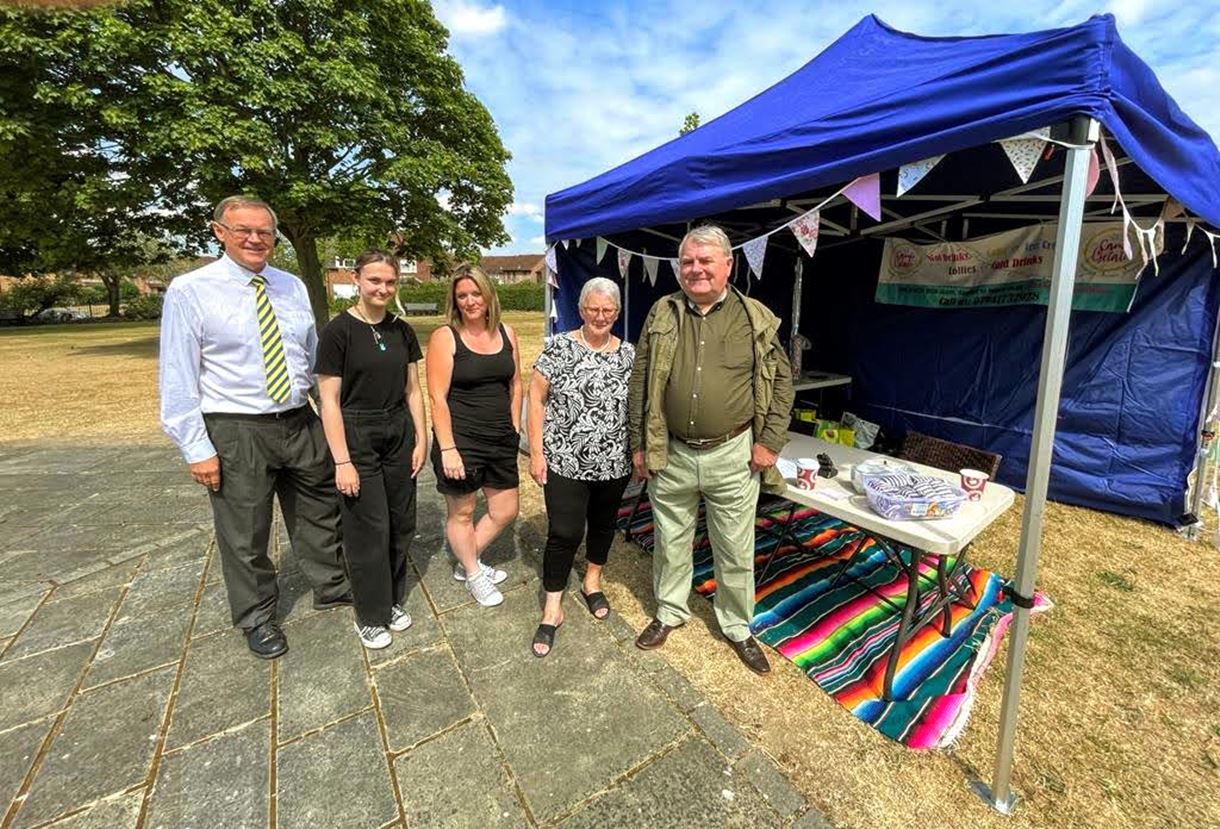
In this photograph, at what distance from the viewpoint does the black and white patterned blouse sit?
215 cm

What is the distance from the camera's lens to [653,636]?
237cm

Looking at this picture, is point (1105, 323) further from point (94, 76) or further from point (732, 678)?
point (94, 76)

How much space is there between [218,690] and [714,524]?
207cm

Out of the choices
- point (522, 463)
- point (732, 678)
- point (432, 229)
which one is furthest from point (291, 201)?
Answer: point (732, 678)

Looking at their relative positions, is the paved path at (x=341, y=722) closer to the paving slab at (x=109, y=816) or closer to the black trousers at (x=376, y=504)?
the paving slab at (x=109, y=816)

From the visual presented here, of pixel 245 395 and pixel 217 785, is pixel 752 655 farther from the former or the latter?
pixel 245 395

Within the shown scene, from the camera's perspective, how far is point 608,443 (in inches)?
85.9

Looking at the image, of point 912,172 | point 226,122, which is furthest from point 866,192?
point 226,122

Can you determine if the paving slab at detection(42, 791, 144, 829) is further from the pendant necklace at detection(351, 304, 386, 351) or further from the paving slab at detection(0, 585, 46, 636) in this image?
the pendant necklace at detection(351, 304, 386, 351)

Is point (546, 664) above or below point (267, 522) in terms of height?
below

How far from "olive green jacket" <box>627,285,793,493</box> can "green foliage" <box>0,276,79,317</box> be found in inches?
1744

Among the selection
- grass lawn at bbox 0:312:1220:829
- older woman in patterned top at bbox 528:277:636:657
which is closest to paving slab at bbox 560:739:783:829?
grass lawn at bbox 0:312:1220:829

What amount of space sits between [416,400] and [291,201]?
11.3m

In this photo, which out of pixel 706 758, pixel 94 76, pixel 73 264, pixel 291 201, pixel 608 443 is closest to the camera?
pixel 706 758
